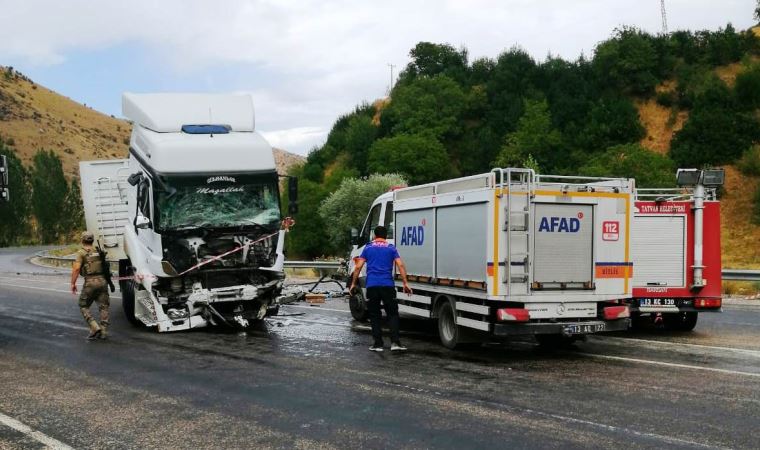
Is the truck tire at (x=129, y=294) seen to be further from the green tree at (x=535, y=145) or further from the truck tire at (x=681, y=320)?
the green tree at (x=535, y=145)

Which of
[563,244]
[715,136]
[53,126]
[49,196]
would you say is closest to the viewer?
[563,244]

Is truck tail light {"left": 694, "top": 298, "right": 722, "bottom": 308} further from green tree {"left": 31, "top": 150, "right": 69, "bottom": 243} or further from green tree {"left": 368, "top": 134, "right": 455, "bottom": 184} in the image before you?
green tree {"left": 31, "top": 150, "right": 69, "bottom": 243}

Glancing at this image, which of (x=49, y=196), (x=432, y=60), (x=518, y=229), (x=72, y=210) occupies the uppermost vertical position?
(x=432, y=60)

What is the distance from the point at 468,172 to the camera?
280ft

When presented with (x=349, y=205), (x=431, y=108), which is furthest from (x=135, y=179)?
(x=431, y=108)

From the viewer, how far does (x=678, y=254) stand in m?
13.1

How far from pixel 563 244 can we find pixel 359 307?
5423mm

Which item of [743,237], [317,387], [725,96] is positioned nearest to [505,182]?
[317,387]

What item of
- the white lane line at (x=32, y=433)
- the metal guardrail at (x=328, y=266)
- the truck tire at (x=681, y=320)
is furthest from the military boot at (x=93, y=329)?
the truck tire at (x=681, y=320)

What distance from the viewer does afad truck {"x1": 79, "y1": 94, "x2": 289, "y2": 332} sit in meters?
12.6

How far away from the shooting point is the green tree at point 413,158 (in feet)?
277

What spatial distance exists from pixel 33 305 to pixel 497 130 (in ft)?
236

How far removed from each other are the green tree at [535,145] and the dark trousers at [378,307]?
219 feet

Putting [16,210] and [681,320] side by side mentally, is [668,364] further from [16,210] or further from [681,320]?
[16,210]
